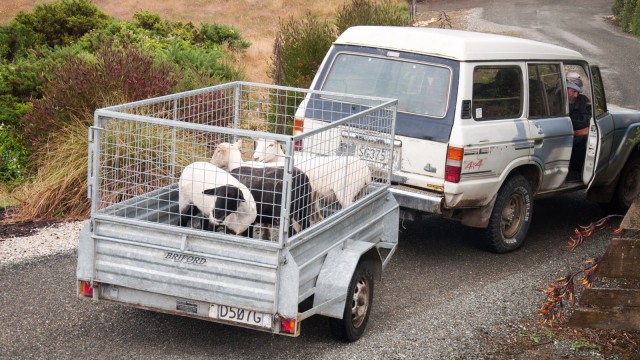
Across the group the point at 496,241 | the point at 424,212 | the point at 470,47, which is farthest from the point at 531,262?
the point at 470,47

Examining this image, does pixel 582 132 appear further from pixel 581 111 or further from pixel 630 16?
pixel 630 16

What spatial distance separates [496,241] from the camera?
927 cm

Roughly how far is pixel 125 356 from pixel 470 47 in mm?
4381

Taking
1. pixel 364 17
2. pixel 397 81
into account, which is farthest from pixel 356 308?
pixel 364 17

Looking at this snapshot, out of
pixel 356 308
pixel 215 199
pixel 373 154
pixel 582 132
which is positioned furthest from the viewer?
pixel 582 132

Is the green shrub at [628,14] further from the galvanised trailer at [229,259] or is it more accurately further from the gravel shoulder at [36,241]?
the galvanised trailer at [229,259]

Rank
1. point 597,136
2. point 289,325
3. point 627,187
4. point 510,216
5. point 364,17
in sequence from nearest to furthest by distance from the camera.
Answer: point 289,325
point 510,216
point 597,136
point 627,187
point 364,17

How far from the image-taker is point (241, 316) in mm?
6047

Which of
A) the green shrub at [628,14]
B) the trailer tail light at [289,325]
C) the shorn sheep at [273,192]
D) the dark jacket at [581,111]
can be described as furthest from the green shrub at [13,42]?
the green shrub at [628,14]

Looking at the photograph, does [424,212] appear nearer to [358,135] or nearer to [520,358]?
→ [358,135]

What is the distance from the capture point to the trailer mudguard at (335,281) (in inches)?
251

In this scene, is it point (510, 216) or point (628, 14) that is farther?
point (628, 14)

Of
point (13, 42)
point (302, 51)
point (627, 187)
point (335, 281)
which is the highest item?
point (302, 51)

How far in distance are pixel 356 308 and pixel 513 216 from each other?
3262 millimetres
